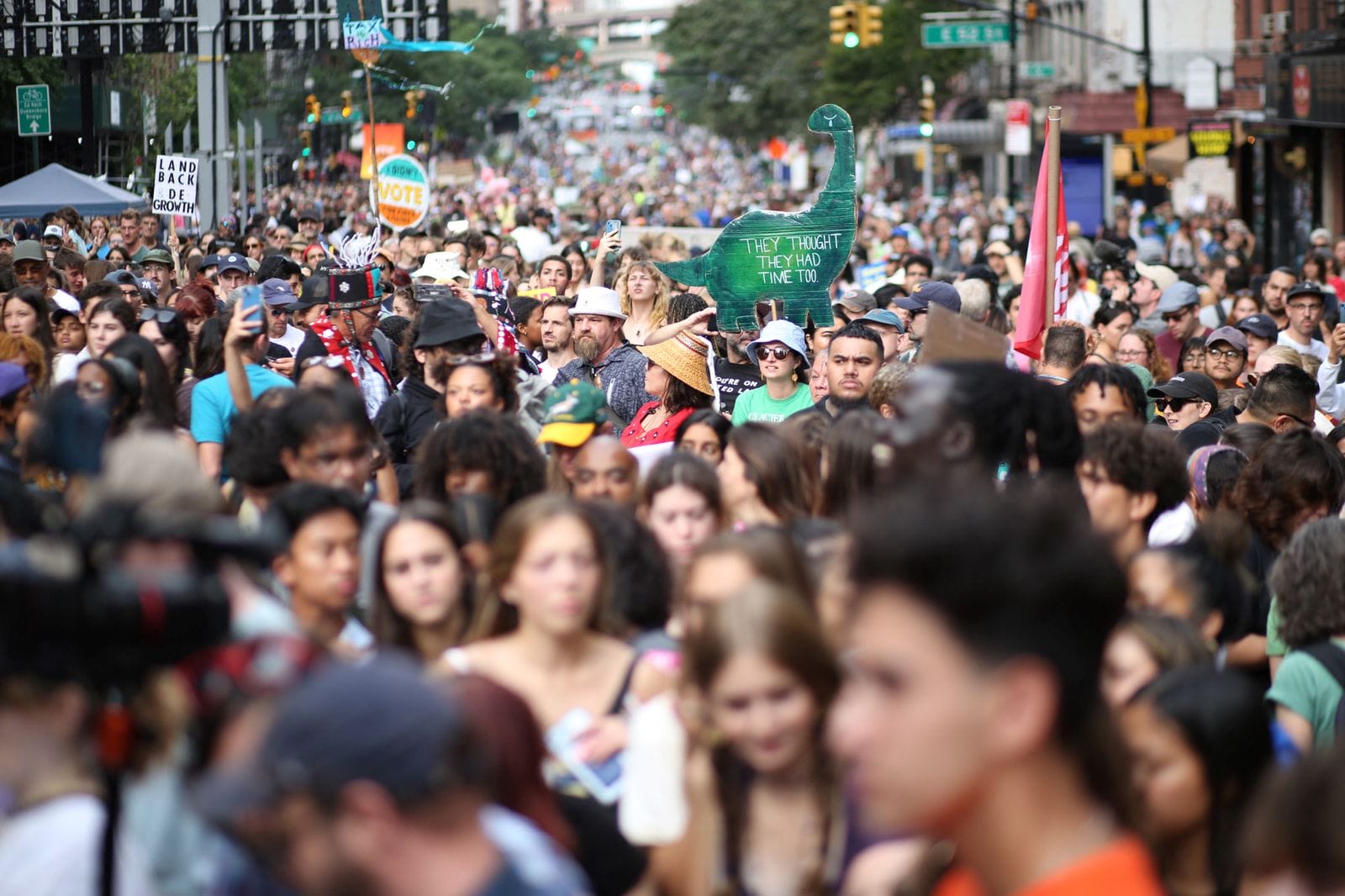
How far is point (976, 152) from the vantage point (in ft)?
226

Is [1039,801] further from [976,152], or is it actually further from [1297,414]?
[976,152]

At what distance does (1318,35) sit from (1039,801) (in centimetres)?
2981

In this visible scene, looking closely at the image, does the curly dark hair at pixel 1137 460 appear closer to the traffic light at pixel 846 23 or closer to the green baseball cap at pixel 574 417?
the green baseball cap at pixel 574 417

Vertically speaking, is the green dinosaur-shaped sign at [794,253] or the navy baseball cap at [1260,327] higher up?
the green dinosaur-shaped sign at [794,253]

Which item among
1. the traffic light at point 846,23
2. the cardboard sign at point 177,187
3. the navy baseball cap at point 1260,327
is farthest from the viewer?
the traffic light at point 846,23

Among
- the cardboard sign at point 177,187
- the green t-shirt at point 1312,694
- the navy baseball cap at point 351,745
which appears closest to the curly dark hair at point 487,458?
the green t-shirt at point 1312,694

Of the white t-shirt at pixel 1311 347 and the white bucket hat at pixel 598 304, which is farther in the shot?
the white t-shirt at pixel 1311 347

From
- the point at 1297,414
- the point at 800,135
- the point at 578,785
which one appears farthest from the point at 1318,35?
the point at 800,135

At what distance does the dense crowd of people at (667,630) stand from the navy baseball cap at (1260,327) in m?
2.79

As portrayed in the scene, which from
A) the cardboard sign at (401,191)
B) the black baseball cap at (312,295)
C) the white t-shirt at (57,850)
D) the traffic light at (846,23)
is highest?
the traffic light at (846,23)

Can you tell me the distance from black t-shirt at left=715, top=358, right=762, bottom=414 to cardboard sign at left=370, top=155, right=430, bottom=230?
32.6 feet

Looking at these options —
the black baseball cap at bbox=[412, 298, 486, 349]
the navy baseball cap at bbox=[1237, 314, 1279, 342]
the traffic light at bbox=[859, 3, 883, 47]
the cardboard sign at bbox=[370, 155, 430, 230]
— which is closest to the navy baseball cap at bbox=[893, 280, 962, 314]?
the navy baseball cap at bbox=[1237, 314, 1279, 342]

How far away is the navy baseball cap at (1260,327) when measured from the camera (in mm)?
11922

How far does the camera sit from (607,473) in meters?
6.27
